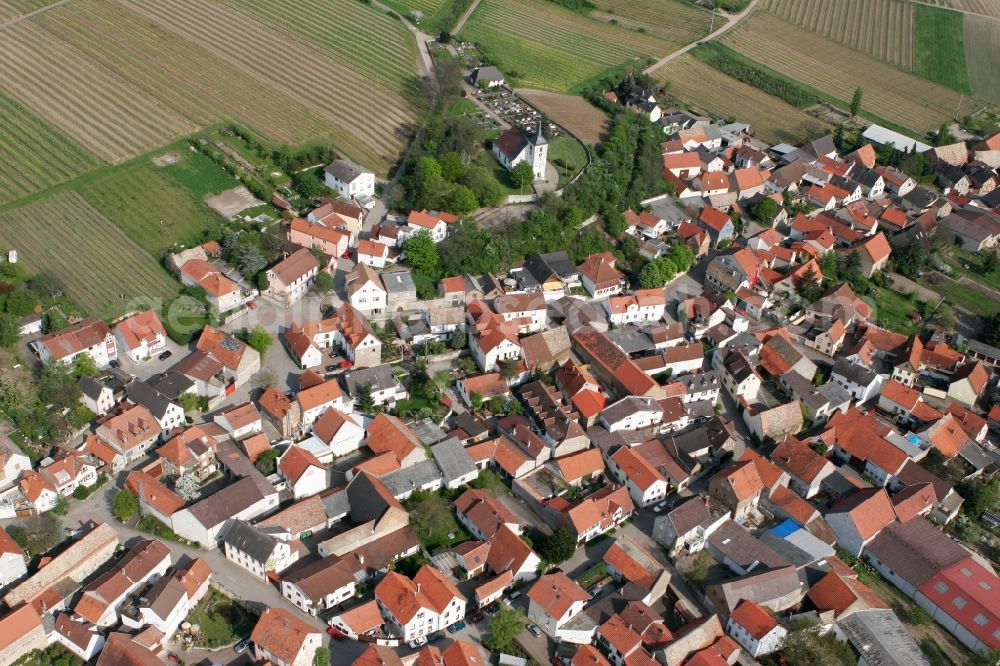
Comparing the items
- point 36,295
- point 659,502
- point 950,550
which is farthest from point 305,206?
point 950,550

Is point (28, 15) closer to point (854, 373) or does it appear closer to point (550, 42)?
point (550, 42)

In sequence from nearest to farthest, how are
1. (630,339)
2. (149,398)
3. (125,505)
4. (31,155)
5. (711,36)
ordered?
(125,505)
(149,398)
(630,339)
(31,155)
(711,36)

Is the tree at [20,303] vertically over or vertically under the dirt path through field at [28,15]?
under

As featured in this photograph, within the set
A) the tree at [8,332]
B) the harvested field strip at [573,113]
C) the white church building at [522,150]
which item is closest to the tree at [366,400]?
the tree at [8,332]

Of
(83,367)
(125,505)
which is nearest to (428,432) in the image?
(125,505)

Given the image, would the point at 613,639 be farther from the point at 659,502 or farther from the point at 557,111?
the point at 557,111

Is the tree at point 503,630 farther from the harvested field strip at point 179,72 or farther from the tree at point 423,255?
the harvested field strip at point 179,72

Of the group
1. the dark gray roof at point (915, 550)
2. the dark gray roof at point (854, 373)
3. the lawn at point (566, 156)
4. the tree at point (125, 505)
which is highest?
the lawn at point (566, 156)
